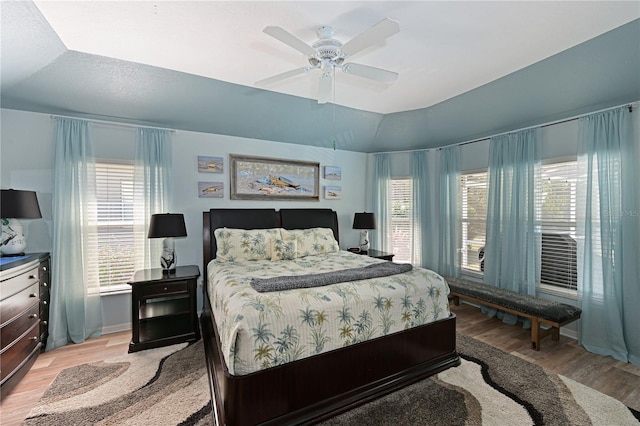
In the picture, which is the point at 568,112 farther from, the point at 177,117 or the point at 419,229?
the point at 177,117

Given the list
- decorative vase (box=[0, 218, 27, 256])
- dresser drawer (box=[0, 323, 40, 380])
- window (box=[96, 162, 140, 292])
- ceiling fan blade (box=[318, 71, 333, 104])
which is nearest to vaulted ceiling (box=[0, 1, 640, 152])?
ceiling fan blade (box=[318, 71, 333, 104])

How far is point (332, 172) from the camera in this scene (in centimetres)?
487

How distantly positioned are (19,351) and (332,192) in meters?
3.94

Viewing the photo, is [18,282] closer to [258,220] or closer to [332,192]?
[258,220]

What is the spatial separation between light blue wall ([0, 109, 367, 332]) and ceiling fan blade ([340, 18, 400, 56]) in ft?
8.27

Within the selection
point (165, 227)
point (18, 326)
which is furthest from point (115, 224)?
point (18, 326)

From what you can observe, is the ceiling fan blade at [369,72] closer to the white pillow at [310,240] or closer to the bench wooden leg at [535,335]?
the white pillow at [310,240]

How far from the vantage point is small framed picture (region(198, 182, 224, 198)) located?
3.90m

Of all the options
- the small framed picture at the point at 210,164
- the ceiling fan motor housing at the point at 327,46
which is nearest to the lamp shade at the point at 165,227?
the small framed picture at the point at 210,164

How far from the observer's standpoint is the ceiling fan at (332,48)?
1782 millimetres

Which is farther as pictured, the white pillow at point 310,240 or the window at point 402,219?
the window at point 402,219

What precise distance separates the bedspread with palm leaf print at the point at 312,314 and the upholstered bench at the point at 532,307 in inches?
46.2

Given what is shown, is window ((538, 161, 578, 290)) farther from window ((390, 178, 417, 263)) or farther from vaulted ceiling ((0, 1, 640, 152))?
window ((390, 178, 417, 263))

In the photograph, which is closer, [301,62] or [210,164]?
[301,62]
